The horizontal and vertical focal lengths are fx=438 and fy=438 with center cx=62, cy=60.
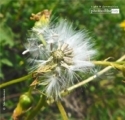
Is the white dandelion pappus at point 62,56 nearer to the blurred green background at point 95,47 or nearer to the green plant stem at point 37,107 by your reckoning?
the green plant stem at point 37,107

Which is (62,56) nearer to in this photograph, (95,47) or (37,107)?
(37,107)

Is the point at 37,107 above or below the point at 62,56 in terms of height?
below

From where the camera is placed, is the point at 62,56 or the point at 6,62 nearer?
the point at 62,56

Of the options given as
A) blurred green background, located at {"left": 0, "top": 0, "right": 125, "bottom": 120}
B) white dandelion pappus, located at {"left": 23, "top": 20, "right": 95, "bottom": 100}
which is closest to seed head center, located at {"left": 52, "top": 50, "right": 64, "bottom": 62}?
white dandelion pappus, located at {"left": 23, "top": 20, "right": 95, "bottom": 100}

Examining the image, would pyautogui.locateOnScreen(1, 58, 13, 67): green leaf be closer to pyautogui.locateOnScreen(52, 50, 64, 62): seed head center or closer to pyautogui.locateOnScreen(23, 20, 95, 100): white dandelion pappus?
pyautogui.locateOnScreen(23, 20, 95, 100): white dandelion pappus

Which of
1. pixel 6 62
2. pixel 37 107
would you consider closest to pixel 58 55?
pixel 37 107

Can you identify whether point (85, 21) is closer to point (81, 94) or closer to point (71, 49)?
point (81, 94)
